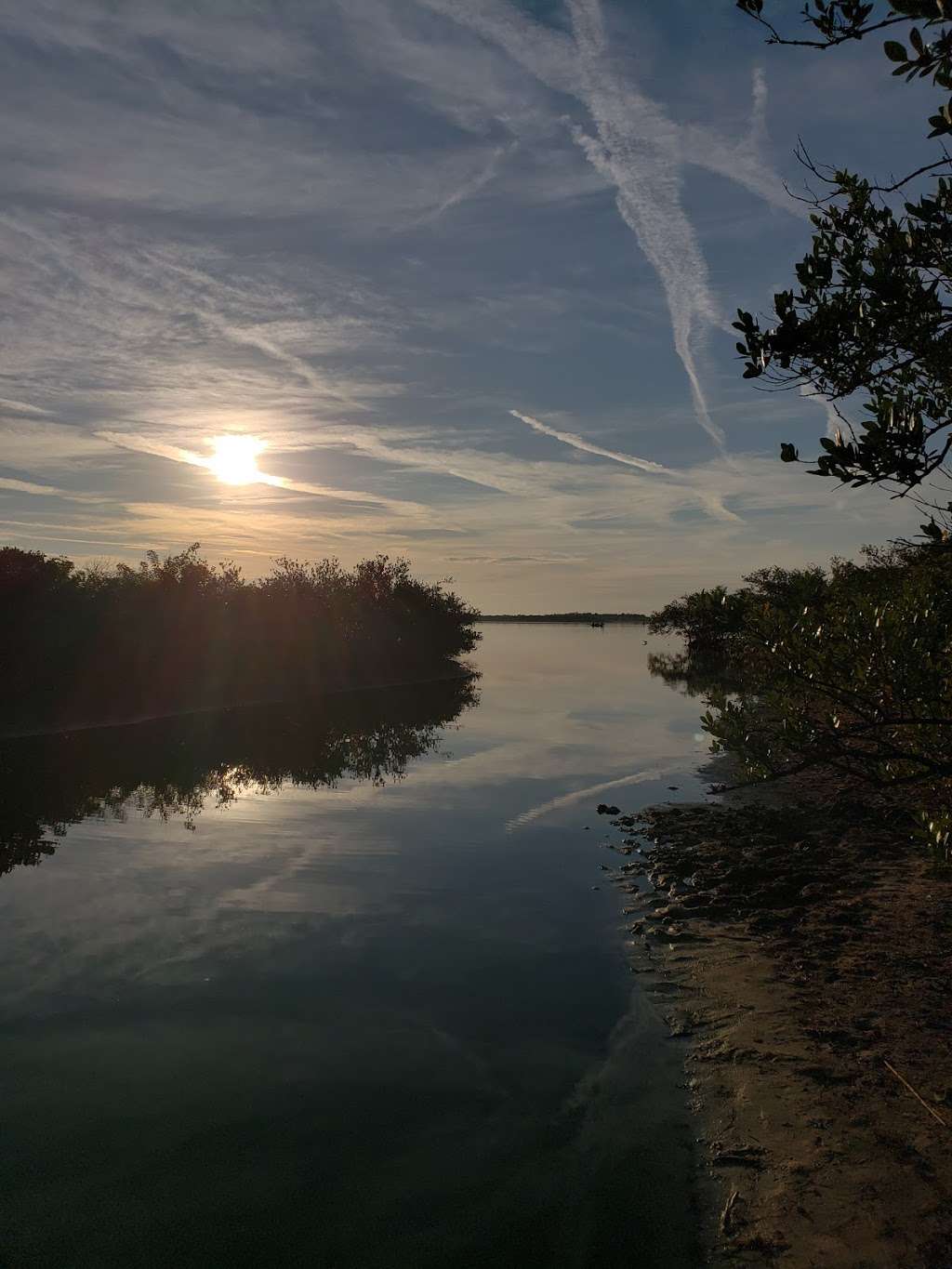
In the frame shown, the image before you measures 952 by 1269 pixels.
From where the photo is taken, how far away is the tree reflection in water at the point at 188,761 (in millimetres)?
22516

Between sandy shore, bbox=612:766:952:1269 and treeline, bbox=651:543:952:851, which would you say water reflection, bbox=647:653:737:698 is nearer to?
sandy shore, bbox=612:766:952:1269

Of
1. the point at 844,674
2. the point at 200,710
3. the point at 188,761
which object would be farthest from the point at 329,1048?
the point at 200,710

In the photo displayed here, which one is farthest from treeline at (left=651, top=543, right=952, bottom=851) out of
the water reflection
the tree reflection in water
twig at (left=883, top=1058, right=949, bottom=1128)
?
the water reflection

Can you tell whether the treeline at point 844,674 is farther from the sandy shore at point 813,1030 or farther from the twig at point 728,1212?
the twig at point 728,1212

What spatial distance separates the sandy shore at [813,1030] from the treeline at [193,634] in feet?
107

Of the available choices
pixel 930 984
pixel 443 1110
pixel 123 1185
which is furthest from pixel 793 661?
pixel 123 1185

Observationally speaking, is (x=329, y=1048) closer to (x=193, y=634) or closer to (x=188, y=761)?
(x=188, y=761)

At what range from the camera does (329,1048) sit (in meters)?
9.40

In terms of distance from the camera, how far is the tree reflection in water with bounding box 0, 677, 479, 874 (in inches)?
886

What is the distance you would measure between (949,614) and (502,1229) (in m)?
7.55

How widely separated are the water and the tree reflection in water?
430 mm

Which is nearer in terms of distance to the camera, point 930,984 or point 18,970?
point 930,984

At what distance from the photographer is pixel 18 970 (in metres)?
11.6

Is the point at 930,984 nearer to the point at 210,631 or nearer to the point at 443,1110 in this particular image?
the point at 443,1110
